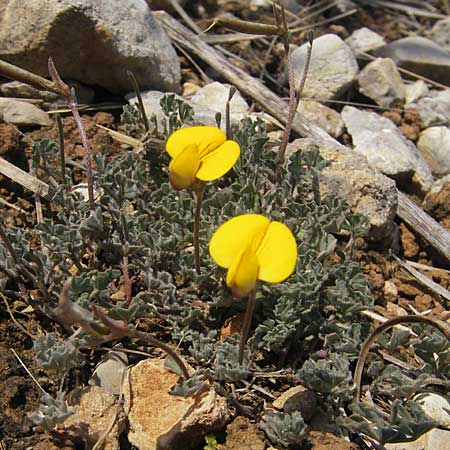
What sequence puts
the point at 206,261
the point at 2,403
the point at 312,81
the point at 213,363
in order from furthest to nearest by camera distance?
the point at 312,81 < the point at 206,261 < the point at 213,363 < the point at 2,403

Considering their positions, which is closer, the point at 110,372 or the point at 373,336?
the point at 373,336

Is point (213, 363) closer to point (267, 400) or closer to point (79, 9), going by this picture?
point (267, 400)

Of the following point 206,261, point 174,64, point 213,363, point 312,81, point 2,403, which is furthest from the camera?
point 312,81

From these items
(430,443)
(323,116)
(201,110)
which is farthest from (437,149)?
(430,443)

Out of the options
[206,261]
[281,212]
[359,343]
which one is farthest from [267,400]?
[281,212]

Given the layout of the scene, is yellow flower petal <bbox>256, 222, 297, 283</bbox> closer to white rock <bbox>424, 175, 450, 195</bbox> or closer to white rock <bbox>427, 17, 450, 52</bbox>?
white rock <bbox>424, 175, 450, 195</bbox>

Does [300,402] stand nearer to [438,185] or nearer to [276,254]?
[276,254]

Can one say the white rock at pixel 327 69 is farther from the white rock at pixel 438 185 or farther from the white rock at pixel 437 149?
the white rock at pixel 438 185
